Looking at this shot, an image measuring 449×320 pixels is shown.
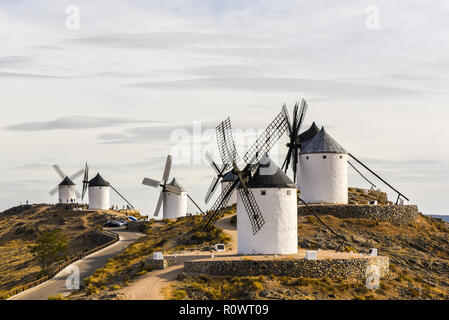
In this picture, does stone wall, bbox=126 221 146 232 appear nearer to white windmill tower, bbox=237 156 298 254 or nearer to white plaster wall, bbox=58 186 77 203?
white plaster wall, bbox=58 186 77 203

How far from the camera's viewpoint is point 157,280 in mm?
39750

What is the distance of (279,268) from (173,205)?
4428cm

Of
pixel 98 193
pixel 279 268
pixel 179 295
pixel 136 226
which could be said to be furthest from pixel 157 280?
pixel 98 193

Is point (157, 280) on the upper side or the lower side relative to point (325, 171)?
lower

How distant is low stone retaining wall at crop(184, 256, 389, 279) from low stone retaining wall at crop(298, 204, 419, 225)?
15682 millimetres

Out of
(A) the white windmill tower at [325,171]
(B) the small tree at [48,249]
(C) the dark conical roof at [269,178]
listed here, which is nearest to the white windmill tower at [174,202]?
(B) the small tree at [48,249]

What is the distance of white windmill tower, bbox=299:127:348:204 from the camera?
57781 mm

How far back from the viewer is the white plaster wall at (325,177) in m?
57.8

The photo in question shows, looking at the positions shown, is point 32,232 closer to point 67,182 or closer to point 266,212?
point 67,182

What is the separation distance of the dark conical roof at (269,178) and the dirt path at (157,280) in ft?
17.7

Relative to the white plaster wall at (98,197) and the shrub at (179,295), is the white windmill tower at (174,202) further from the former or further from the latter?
the shrub at (179,295)

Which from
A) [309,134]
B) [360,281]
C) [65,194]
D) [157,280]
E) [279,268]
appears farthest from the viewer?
[65,194]

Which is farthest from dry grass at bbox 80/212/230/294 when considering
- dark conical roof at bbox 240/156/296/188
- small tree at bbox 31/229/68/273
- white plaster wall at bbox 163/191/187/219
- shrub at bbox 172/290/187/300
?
white plaster wall at bbox 163/191/187/219

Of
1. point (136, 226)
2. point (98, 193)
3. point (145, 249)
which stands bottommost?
point (145, 249)
